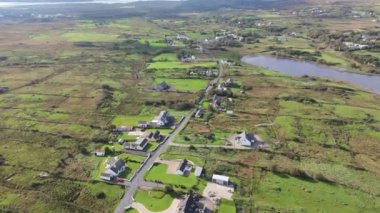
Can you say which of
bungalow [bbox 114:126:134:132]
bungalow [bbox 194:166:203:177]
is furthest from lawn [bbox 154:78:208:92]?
bungalow [bbox 194:166:203:177]

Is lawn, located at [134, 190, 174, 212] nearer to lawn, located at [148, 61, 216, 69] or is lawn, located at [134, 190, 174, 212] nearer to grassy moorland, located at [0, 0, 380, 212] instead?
grassy moorland, located at [0, 0, 380, 212]

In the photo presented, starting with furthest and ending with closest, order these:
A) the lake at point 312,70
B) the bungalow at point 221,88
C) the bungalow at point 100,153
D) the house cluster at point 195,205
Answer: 1. the lake at point 312,70
2. the bungalow at point 221,88
3. the bungalow at point 100,153
4. the house cluster at point 195,205

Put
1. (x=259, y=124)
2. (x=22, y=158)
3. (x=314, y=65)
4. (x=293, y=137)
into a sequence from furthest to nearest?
(x=314, y=65)
(x=259, y=124)
(x=293, y=137)
(x=22, y=158)

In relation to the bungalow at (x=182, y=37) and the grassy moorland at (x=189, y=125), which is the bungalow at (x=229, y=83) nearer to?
the grassy moorland at (x=189, y=125)

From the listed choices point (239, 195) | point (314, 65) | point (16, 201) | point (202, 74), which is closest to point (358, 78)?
point (314, 65)

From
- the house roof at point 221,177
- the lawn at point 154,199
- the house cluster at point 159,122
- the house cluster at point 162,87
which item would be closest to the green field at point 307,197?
the house roof at point 221,177

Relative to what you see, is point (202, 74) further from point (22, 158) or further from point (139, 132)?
point (22, 158)
